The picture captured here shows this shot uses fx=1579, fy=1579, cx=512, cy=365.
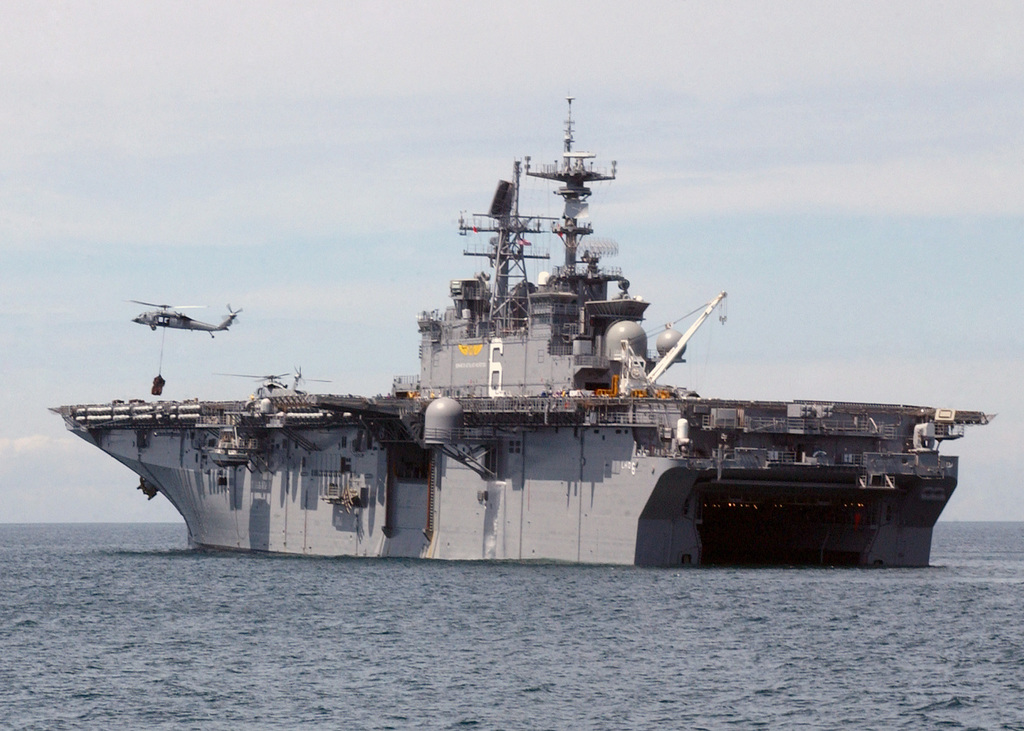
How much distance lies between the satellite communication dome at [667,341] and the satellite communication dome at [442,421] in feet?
23.3

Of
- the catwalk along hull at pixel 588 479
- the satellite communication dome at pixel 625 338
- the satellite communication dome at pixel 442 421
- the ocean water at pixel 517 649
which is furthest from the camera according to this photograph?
the satellite communication dome at pixel 625 338

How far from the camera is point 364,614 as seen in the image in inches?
1468

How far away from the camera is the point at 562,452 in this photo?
1801 inches

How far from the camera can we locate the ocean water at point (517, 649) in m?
25.8

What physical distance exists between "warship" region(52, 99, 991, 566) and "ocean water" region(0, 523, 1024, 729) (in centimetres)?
186

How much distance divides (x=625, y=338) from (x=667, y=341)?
2236 mm

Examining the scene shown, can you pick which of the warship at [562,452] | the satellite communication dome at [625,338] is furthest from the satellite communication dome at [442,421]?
the satellite communication dome at [625,338]

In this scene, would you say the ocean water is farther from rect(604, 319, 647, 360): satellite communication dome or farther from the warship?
rect(604, 319, 647, 360): satellite communication dome

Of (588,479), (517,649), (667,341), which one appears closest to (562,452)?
(588,479)

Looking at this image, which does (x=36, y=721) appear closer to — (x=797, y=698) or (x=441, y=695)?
(x=441, y=695)

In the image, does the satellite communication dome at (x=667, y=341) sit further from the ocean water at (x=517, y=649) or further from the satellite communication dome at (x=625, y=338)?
the ocean water at (x=517, y=649)

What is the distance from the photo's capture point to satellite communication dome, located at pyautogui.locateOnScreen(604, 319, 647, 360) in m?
47.4

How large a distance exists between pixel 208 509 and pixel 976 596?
2975cm

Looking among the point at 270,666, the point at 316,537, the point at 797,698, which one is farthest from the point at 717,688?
the point at 316,537
